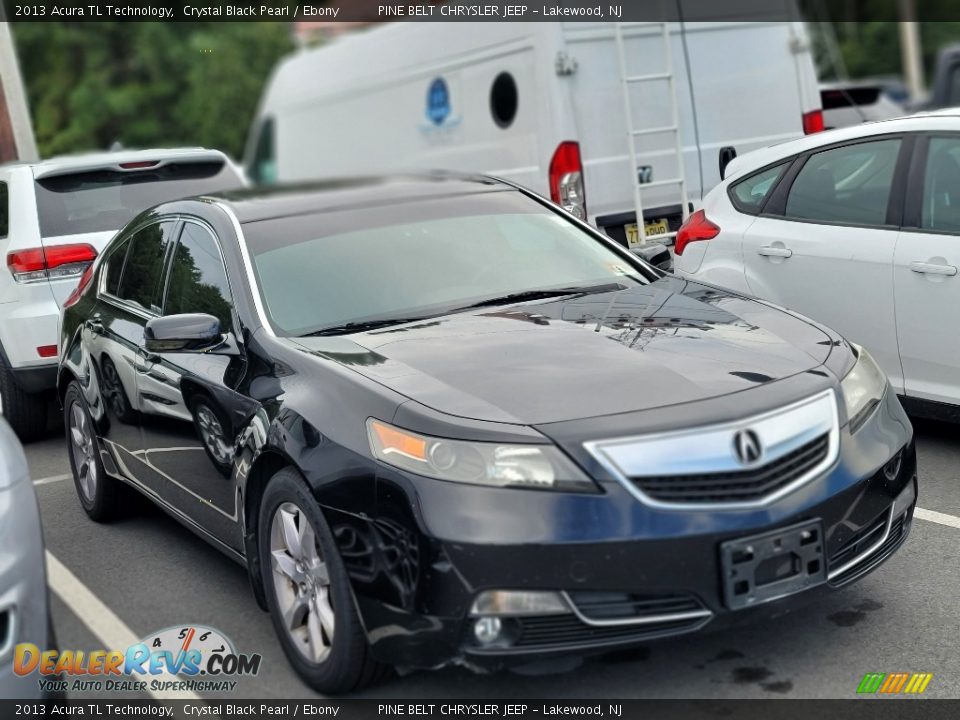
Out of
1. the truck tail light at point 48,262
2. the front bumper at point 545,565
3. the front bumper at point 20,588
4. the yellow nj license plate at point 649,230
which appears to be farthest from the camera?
the yellow nj license plate at point 649,230

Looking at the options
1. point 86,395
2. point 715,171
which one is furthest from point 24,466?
point 715,171

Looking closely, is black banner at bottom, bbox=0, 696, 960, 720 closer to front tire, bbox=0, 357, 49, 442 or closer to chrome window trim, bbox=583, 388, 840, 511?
chrome window trim, bbox=583, 388, 840, 511

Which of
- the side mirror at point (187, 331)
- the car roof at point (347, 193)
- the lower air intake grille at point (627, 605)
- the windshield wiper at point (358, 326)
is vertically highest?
the car roof at point (347, 193)

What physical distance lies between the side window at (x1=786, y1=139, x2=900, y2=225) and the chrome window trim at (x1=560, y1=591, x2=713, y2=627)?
11.0 ft

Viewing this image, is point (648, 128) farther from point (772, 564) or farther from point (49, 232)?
point (772, 564)

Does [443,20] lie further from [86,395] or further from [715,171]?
[86,395]

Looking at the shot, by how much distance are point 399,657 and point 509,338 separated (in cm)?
117

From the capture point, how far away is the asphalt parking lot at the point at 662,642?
13.0 feet

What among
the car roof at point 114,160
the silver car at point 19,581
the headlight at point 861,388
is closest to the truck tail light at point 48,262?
the car roof at point 114,160

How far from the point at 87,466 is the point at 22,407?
212cm

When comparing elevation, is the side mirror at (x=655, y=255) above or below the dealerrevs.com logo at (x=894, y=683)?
above

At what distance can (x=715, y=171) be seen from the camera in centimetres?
1052

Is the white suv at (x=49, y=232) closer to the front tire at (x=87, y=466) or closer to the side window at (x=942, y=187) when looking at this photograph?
the front tire at (x=87, y=466)

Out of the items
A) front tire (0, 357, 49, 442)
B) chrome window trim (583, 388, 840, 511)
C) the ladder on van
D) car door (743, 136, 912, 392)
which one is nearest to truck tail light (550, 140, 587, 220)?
the ladder on van
